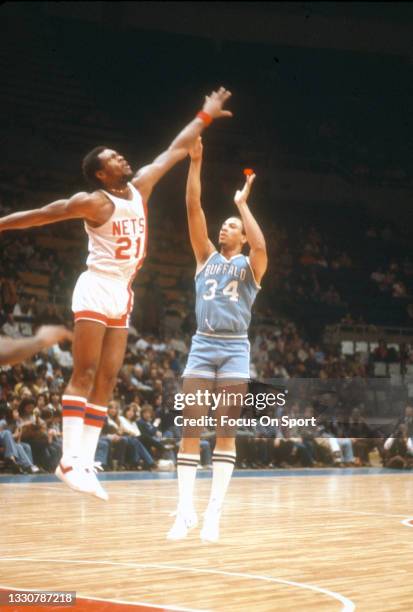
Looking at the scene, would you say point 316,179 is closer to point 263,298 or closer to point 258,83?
point 258,83

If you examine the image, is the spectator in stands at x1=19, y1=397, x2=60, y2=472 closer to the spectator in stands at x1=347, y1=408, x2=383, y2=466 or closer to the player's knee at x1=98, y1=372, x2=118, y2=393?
the spectator in stands at x1=347, y1=408, x2=383, y2=466

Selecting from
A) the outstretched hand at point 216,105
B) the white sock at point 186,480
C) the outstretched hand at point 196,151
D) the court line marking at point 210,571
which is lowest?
the court line marking at point 210,571

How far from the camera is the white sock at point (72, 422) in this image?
4527 millimetres

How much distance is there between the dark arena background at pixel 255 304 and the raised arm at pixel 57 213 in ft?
5.62

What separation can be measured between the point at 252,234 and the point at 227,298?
45cm

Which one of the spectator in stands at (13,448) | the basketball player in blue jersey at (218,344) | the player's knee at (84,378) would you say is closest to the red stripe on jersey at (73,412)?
the player's knee at (84,378)

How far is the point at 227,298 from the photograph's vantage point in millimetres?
6098

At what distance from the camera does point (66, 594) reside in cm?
446

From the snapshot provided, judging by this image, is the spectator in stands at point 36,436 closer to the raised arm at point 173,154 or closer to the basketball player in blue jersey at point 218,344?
the basketball player in blue jersey at point 218,344

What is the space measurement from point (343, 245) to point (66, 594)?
20.3 metres

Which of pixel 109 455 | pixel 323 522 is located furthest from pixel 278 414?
pixel 323 522

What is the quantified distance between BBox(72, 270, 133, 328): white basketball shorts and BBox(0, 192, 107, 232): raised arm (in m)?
0.31

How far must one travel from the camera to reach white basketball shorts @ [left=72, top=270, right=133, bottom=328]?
4496 mm

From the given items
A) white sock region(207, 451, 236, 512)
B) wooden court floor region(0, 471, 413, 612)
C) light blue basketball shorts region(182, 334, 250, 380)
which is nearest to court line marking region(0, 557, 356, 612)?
wooden court floor region(0, 471, 413, 612)
